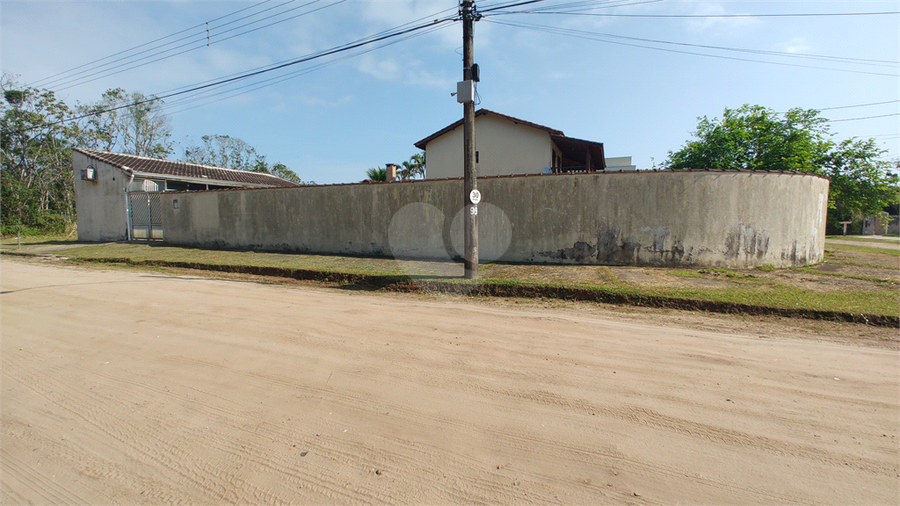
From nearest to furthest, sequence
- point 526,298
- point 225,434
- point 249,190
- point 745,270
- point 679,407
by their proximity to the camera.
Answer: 1. point 225,434
2. point 679,407
3. point 526,298
4. point 745,270
5. point 249,190

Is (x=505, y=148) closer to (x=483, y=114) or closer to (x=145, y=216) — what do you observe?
(x=483, y=114)

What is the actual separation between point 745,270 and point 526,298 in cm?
602

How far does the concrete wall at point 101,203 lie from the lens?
69.5 ft

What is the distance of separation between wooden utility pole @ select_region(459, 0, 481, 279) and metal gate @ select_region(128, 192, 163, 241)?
17.6m

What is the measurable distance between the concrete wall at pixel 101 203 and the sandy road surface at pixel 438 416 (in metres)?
18.8

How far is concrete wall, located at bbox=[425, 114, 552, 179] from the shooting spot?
61.1 feet

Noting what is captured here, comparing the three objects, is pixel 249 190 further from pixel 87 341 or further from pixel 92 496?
pixel 92 496

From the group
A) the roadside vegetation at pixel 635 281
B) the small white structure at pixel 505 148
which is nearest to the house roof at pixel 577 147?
the small white structure at pixel 505 148

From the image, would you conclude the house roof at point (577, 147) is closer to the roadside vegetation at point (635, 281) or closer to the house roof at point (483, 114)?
the house roof at point (483, 114)

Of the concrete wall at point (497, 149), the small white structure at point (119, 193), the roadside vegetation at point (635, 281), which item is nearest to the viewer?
the roadside vegetation at point (635, 281)

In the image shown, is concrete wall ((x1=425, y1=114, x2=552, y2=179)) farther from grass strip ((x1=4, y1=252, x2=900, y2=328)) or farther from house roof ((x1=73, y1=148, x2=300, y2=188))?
grass strip ((x1=4, y1=252, x2=900, y2=328))

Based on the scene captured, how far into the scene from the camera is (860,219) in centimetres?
3850

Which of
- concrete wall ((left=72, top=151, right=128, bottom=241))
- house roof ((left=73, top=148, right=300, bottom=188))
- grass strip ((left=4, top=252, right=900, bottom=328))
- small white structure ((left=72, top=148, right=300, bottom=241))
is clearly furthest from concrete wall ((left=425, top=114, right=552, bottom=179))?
concrete wall ((left=72, top=151, right=128, bottom=241))

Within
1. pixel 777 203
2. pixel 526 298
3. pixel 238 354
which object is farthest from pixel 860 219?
pixel 238 354
